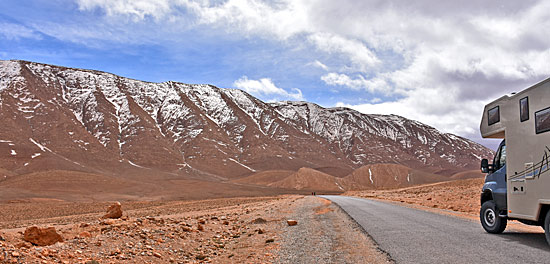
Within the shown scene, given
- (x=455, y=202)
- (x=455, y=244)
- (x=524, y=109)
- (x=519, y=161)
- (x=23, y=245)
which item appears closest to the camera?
(x=23, y=245)

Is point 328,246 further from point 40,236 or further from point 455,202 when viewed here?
point 455,202

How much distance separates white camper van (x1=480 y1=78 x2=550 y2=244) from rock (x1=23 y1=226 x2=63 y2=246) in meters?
11.6

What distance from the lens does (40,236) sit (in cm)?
925

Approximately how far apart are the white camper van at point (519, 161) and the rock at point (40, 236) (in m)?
11.6

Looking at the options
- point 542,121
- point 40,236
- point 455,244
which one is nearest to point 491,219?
point 455,244

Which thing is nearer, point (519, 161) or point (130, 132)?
point (519, 161)

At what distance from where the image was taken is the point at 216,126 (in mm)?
180625

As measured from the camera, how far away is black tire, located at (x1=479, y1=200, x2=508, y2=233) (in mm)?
12398

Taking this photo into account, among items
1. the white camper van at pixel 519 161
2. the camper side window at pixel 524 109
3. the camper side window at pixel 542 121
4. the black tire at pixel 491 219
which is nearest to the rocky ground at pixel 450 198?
the black tire at pixel 491 219

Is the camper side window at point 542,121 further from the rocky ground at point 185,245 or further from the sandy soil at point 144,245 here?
the sandy soil at point 144,245

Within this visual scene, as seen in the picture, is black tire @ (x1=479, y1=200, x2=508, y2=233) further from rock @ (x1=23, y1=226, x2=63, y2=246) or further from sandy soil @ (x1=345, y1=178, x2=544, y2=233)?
rock @ (x1=23, y1=226, x2=63, y2=246)

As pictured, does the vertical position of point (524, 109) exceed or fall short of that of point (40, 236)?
it exceeds it

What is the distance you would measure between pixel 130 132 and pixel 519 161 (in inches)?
5961

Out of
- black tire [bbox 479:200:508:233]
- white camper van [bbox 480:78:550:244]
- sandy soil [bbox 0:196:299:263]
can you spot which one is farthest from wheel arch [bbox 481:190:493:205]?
sandy soil [bbox 0:196:299:263]
